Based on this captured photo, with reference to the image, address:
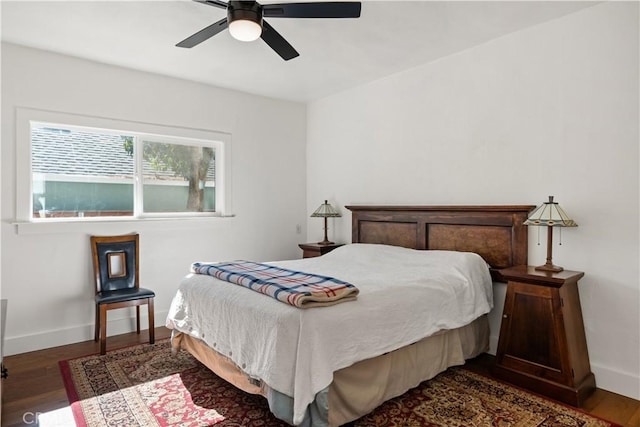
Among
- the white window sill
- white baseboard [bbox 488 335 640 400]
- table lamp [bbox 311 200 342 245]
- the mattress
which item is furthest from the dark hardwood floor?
table lamp [bbox 311 200 342 245]

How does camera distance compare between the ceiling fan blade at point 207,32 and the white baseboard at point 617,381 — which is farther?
the white baseboard at point 617,381

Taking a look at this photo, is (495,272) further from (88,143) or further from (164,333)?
(88,143)

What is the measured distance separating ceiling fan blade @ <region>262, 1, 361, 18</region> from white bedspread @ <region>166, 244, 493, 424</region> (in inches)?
62.2

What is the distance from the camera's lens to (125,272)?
12.2 ft

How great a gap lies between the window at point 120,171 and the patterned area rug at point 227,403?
5.06ft

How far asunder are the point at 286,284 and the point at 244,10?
1547 mm

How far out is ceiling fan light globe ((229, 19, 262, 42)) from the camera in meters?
2.14

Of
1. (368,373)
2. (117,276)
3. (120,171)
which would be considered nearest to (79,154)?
(120,171)

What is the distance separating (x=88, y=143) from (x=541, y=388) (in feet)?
13.9

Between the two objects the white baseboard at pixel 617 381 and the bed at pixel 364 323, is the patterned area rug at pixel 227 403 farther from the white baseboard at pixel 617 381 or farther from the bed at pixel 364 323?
the white baseboard at pixel 617 381

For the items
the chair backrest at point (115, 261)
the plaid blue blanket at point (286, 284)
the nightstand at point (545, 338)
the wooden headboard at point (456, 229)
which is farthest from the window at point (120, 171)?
the nightstand at point (545, 338)

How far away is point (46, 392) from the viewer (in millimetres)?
2633

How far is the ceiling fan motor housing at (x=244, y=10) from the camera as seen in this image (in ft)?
7.02

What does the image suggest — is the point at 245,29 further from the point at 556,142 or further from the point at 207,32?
the point at 556,142
